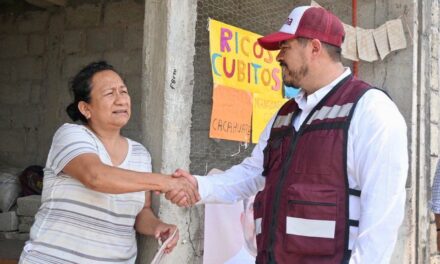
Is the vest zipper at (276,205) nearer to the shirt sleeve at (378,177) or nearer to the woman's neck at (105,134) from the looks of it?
the shirt sleeve at (378,177)

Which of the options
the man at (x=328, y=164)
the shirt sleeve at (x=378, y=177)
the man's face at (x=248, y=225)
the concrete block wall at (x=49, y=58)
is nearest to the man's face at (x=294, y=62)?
the man at (x=328, y=164)

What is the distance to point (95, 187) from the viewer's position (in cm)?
238

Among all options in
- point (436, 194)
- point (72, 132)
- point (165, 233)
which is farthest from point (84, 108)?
point (436, 194)

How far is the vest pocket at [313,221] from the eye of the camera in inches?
82.3

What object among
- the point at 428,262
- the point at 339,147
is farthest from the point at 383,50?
the point at 339,147

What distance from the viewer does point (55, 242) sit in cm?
246

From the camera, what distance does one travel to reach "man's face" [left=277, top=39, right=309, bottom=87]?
2.34 metres

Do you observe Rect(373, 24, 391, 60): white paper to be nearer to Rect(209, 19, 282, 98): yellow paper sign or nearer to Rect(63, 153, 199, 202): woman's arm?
Rect(209, 19, 282, 98): yellow paper sign

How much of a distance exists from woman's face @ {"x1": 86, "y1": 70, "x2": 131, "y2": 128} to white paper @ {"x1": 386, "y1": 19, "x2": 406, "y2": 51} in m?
2.48

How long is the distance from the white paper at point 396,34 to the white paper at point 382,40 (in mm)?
29

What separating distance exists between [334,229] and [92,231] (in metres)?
1.05

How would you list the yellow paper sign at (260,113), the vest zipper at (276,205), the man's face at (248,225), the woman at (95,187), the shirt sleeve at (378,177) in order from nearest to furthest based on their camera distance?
the shirt sleeve at (378,177) → the vest zipper at (276,205) → the woman at (95,187) → the man's face at (248,225) → the yellow paper sign at (260,113)

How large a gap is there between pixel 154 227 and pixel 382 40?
8.37ft

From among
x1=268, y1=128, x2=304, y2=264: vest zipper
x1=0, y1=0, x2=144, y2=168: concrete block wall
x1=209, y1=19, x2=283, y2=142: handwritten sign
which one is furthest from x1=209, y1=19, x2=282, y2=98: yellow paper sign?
x1=0, y1=0, x2=144, y2=168: concrete block wall
